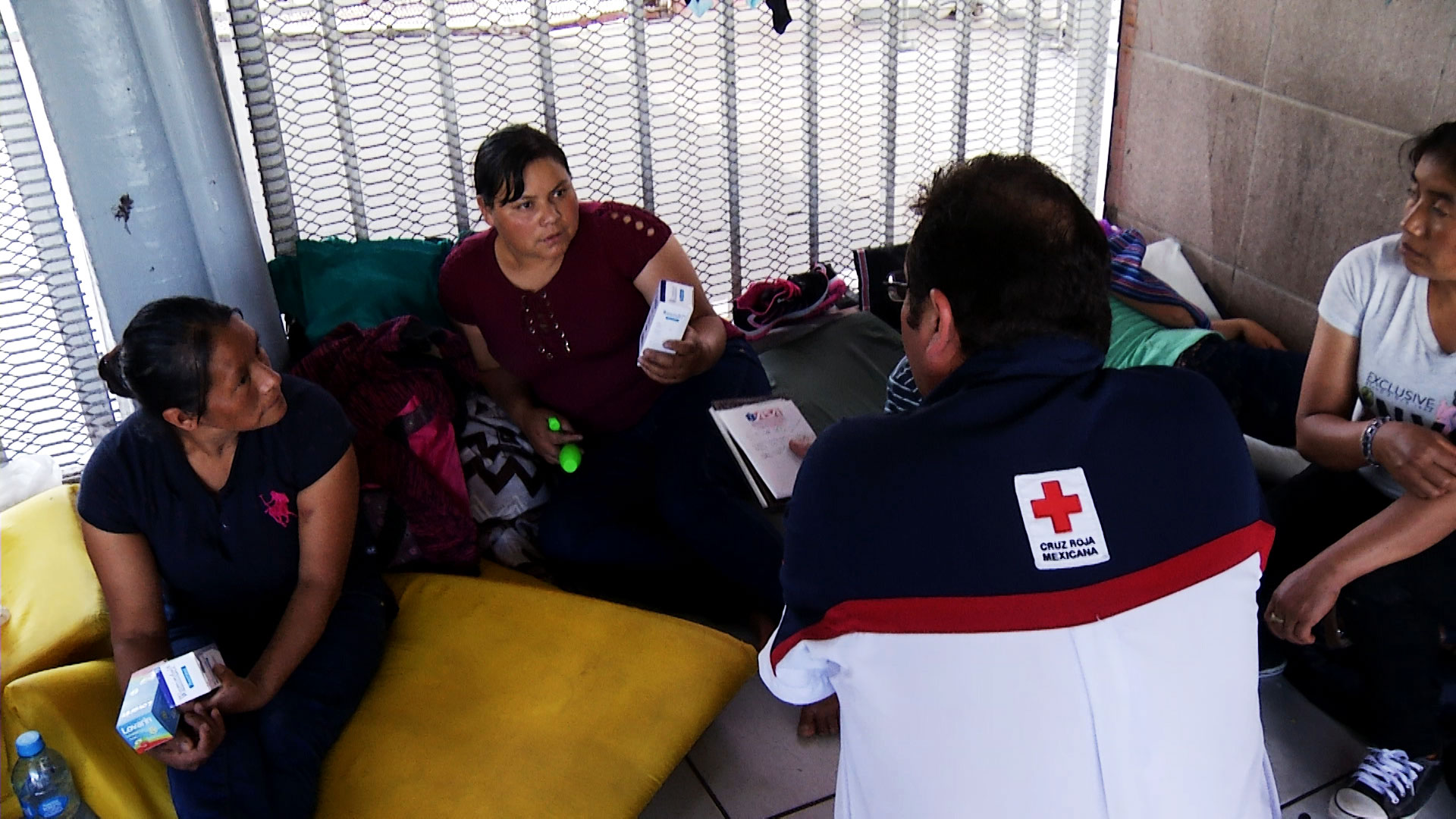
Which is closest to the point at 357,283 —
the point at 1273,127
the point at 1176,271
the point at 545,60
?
the point at 545,60

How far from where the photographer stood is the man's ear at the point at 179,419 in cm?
201

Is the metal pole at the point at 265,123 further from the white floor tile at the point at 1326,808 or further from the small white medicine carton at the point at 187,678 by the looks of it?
the white floor tile at the point at 1326,808

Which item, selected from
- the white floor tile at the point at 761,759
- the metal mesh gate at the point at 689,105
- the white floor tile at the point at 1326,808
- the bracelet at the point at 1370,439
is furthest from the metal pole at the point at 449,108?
the white floor tile at the point at 1326,808

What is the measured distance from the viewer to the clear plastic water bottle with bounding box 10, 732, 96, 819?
2.00 meters

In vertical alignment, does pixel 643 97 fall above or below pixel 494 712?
above

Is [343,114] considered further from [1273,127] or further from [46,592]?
[1273,127]

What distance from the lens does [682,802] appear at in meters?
2.24

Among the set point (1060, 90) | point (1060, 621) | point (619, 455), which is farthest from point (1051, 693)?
point (1060, 90)

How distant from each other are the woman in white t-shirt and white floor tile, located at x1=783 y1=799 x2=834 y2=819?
2.97 ft

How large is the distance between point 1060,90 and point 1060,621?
3178mm

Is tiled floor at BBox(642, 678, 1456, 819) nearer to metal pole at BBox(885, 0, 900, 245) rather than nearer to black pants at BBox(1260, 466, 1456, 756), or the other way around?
black pants at BBox(1260, 466, 1456, 756)

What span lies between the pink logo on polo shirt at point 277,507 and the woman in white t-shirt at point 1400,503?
6.12 ft

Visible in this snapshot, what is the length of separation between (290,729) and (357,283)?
1.24 metres

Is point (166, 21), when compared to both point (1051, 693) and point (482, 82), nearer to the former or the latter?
point (482, 82)
